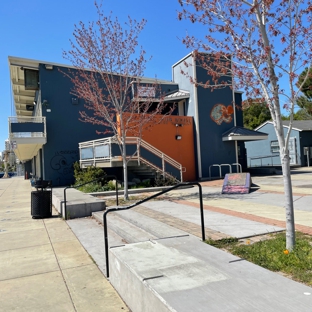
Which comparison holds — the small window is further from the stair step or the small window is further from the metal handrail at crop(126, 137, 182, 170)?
A: the stair step

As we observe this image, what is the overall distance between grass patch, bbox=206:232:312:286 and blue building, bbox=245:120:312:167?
24164mm

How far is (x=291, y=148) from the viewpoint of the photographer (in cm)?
3028

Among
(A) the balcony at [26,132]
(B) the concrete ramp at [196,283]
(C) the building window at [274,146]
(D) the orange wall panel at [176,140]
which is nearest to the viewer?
(B) the concrete ramp at [196,283]

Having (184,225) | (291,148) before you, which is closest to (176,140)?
(184,225)

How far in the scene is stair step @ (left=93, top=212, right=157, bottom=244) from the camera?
5.67 meters

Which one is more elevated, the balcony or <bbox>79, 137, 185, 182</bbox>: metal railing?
the balcony

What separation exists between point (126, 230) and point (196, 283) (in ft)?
11.5

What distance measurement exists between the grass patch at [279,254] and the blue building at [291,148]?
951 inches

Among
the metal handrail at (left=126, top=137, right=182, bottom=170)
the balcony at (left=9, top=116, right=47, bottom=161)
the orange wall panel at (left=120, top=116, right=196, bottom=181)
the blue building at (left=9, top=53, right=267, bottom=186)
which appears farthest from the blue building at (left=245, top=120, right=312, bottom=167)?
the balcony at (left=9, top=116, right=47, bottom=161)

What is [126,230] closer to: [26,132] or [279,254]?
[279,254]

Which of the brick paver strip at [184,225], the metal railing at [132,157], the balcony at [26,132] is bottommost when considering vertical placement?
the brick paver strip at [184,225]

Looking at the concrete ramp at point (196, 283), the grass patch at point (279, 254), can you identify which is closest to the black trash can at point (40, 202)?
the concrete ramp at point (196, 283)

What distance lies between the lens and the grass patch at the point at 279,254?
145 inches

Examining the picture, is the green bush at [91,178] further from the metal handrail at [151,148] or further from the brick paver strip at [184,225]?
the brick paver strip at [184,225]
